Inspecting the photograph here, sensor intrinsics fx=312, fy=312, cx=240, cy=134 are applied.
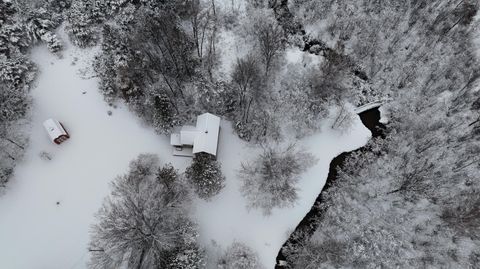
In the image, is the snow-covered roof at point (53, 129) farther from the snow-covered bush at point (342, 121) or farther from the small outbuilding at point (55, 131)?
the snow-covered bush at point (342, 121)

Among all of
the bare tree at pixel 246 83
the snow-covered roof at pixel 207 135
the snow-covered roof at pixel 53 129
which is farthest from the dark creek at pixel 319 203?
the snow-covered roof at pixel 53 129

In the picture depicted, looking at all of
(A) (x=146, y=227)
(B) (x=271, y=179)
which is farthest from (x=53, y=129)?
(B) (x=271, y=179)

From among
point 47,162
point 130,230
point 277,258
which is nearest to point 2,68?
point 47,162

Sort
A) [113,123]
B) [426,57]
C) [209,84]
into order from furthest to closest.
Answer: [426,57], [209,84], [113,123]

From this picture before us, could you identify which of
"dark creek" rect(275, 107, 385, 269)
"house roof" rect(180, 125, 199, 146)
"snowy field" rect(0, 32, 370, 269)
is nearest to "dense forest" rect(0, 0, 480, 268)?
"dark creek" rect(275, 107, 385, 269)

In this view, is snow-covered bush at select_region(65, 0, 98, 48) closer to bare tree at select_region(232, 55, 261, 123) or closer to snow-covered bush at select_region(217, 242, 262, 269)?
bare tree at select_region(232, 55, 261, 123)

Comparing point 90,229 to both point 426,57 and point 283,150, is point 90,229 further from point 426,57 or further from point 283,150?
point 426,57

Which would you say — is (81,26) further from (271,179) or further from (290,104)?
(271,179)
